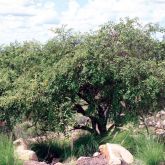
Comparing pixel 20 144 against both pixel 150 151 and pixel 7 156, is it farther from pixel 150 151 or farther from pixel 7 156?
pixel 150 151

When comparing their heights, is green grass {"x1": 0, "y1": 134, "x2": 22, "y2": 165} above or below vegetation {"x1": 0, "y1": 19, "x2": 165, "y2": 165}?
below

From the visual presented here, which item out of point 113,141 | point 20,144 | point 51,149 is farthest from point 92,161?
point 51,149

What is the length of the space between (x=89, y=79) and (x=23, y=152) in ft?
7.83

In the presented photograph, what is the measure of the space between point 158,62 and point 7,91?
379cm

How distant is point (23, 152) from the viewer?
11.0 meters

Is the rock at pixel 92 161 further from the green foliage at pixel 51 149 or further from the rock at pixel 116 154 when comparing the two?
the green foliage at pixel 51 149

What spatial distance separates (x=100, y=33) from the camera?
1252cm

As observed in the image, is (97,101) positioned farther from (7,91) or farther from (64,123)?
(7,91)

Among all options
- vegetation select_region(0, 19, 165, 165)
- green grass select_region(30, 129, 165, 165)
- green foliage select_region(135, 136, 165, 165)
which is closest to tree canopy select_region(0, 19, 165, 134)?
vegetation select_region(0, 19, 165, 165)

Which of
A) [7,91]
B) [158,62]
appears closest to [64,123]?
[7,91]

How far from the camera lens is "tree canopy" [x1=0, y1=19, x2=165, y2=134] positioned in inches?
460

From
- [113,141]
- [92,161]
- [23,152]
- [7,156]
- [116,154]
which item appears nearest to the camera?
[7,156]

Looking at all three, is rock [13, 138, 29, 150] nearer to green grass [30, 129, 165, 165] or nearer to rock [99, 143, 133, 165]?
green grass [30, 129, 165, 165]

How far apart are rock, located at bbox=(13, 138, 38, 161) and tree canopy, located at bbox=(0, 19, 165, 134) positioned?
0.69 m
